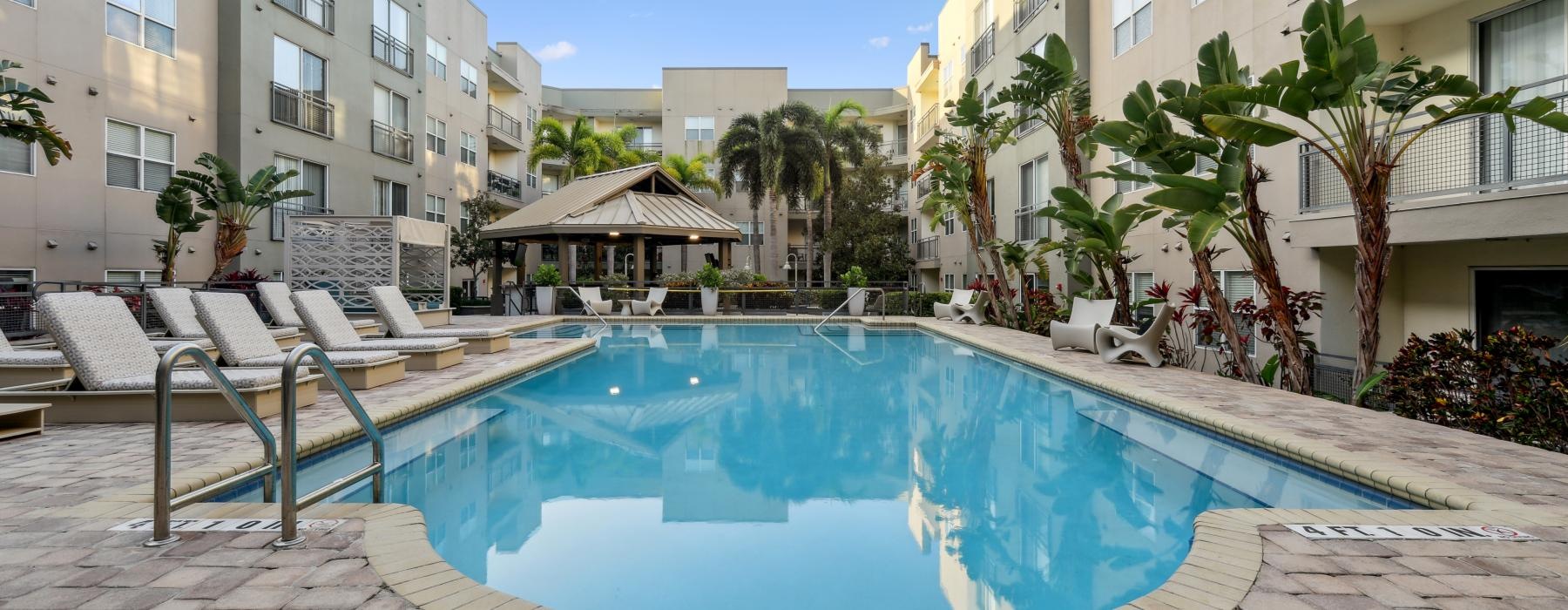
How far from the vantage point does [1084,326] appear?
458 inches

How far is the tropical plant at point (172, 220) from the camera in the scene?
13.9m

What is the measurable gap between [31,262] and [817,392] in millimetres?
13653

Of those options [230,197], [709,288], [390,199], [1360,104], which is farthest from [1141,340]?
[390,199]

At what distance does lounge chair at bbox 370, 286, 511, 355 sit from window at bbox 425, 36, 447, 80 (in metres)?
17.2

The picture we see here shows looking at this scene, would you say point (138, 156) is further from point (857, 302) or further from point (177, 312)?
point (857, 302)

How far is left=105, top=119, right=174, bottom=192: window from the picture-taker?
46.6ft

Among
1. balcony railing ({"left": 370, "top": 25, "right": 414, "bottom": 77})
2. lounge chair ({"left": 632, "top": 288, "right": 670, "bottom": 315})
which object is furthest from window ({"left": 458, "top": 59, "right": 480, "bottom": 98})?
lounge chair ({"left": 632, "top": 288, "right": 670, "bottom": 315})

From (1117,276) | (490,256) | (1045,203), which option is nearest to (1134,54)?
(1045,203)

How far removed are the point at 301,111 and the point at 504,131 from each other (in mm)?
14273

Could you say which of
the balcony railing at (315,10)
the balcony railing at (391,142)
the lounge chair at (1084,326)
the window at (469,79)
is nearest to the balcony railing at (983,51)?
the lounge chair at (1084,326)

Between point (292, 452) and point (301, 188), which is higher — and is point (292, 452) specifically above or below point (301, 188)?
below

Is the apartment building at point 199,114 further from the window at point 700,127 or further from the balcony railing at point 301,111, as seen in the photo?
the window at point 700,127

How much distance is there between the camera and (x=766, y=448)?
6.38 metres

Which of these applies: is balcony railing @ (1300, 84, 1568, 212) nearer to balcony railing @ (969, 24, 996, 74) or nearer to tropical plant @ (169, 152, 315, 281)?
balcony railing @ (969, 24, 996, 74)
